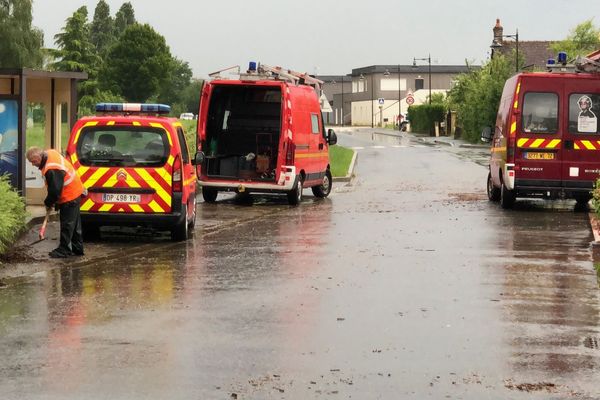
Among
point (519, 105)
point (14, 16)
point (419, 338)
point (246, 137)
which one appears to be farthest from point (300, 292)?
point (14, 16)

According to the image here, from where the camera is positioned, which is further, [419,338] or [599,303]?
[599,303]

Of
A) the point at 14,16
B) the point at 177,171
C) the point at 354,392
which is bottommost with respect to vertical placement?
the point at 354,392

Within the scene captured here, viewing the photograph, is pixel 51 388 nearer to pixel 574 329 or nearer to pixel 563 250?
pixel 574 329

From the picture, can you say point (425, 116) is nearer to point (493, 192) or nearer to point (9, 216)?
point (493, 192)

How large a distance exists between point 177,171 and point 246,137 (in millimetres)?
8167

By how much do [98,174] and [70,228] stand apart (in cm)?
172

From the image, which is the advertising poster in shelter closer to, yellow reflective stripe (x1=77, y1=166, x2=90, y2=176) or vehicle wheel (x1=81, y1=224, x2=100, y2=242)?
vehicle wheel (x1=81, y1=224, x2=100, y2=242)

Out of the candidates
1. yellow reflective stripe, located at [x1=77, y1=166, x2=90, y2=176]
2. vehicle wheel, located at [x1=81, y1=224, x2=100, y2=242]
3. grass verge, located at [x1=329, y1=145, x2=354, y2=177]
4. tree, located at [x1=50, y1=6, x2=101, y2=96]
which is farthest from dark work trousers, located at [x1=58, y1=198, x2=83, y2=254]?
tree, located at [x1=50, y1=6, x2=101, y2=96]

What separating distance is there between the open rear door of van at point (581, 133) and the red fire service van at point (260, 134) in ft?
16.4

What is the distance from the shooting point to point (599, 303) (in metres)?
10.6

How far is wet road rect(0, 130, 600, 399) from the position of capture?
24.1ft

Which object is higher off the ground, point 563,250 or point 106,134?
point 106,134

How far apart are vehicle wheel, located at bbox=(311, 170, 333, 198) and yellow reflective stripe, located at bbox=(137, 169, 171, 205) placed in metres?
9.62

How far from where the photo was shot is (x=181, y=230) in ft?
52.4
